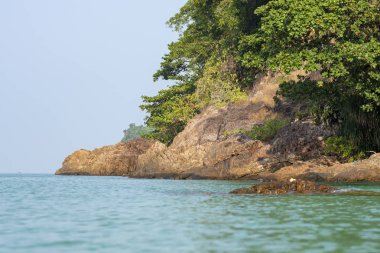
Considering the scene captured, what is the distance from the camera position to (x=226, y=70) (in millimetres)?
50625

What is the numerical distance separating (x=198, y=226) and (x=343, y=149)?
77.5 ft

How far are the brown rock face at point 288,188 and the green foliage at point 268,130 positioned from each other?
1914 centimetres

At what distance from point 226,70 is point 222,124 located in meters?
6.16

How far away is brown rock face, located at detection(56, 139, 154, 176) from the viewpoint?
67312 mm

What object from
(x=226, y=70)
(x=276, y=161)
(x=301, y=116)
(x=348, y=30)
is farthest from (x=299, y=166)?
(x=226, y=70)

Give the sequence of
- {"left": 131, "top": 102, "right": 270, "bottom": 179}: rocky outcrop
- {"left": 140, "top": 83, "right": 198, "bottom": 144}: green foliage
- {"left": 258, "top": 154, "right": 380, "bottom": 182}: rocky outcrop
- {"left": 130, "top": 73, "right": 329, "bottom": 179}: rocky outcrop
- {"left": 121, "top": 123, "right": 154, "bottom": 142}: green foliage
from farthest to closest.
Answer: {"left": 121, "top": 123, "right": 154, "bottom": 142}: green foliage < {"left": 140, "top": 83, "right": 198, "bottom": 144}: green foliage < {"left": 131, "top": 102, "right": 270, "bottom": 179}: rocky outcrop < {"left": 130, "top": 73, "right": 329, "bottom": 179}: rocky outcrop < {"left": 258, "top": 154, "right": 380, "bottom": 182}: rocky outcrop

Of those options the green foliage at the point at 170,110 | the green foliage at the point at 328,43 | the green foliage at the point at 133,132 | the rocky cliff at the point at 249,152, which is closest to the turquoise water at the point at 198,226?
the green foliage at the point at 328,43

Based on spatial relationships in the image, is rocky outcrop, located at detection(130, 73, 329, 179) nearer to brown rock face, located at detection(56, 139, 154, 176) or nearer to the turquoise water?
brown rock face, located at detection(56, 139, 154, 176)

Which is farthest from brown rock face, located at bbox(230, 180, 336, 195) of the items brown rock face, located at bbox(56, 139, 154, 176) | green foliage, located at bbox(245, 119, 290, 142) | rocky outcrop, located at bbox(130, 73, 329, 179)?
brown rock face, located at bbox(56, 139, 154, 176)

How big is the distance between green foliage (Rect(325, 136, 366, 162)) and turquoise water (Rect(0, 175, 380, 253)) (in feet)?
50.2

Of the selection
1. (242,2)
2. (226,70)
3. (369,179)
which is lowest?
(369,179)

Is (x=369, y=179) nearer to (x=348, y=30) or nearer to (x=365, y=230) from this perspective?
(x=348, y=30)

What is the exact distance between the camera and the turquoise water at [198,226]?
30.8 feet

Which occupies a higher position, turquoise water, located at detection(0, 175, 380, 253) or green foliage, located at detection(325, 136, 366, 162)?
green foliage, located at detection(325, 136, 366, 162)
